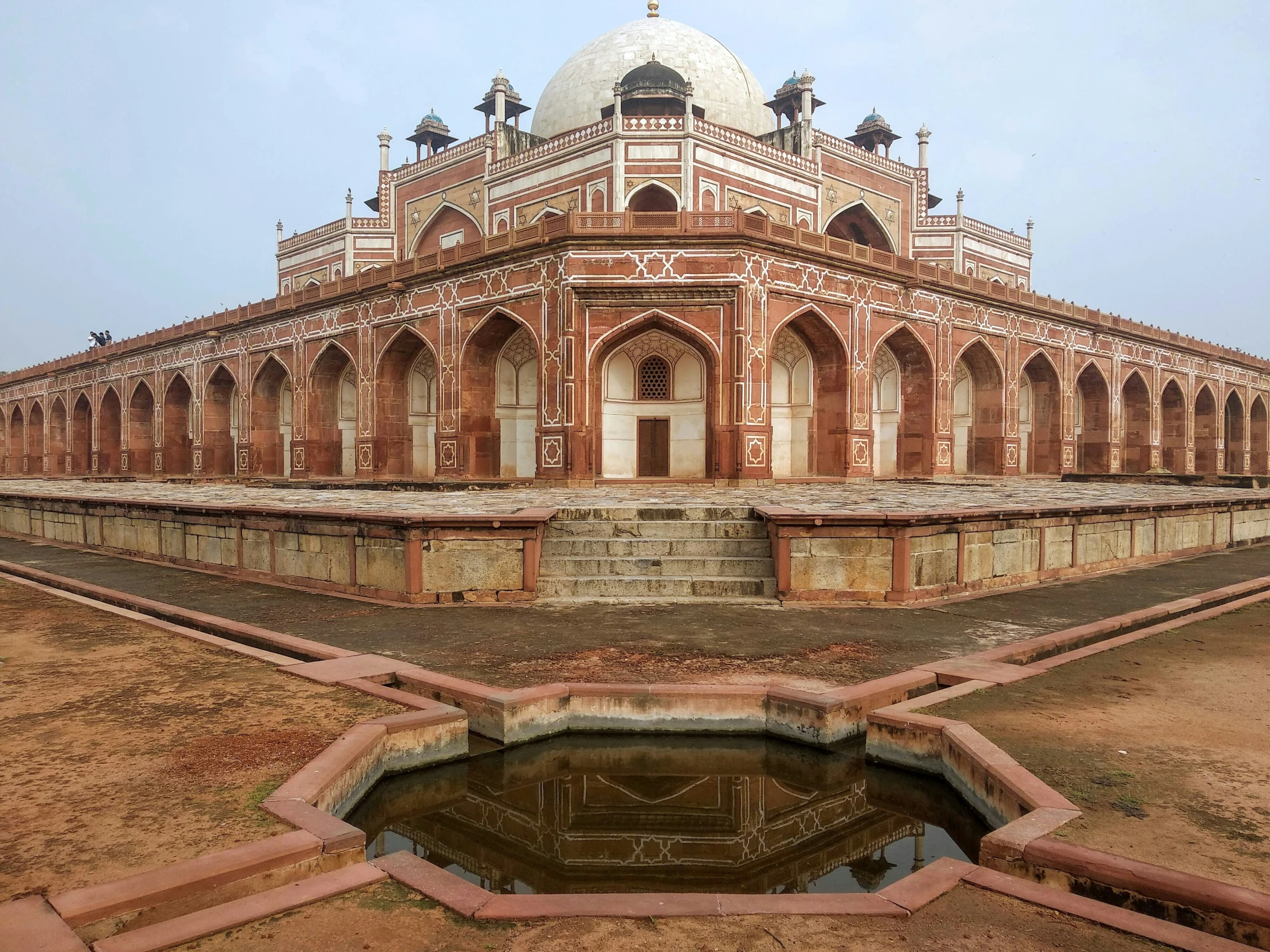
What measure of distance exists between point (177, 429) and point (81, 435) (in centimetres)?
932

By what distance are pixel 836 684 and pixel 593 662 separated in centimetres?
138

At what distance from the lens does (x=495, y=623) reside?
5.94 m

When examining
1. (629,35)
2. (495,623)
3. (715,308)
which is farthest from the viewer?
(629,35)

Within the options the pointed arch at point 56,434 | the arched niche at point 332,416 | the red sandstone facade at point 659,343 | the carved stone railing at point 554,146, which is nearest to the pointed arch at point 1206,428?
the red sandstone facade at point 659,343

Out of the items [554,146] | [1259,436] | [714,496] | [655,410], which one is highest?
[554,146]

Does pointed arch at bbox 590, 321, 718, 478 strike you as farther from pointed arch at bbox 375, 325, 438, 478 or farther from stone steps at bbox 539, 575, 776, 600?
stone steps at bbox 539, 575, 776, 600

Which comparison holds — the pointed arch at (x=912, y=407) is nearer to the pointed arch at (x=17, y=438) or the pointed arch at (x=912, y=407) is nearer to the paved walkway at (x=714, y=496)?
the paved walkway at (x=714, y=496)

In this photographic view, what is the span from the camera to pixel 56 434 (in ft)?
123

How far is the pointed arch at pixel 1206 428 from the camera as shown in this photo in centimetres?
3153

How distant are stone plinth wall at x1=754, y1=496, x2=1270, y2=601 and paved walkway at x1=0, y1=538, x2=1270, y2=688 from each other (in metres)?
0.27

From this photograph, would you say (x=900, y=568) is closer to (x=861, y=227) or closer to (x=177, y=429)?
(x=861, y=227)

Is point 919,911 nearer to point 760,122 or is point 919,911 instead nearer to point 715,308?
point 715,308

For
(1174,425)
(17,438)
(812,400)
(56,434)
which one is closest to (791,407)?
(812,400)

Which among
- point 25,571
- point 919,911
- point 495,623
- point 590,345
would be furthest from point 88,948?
point 590,345
